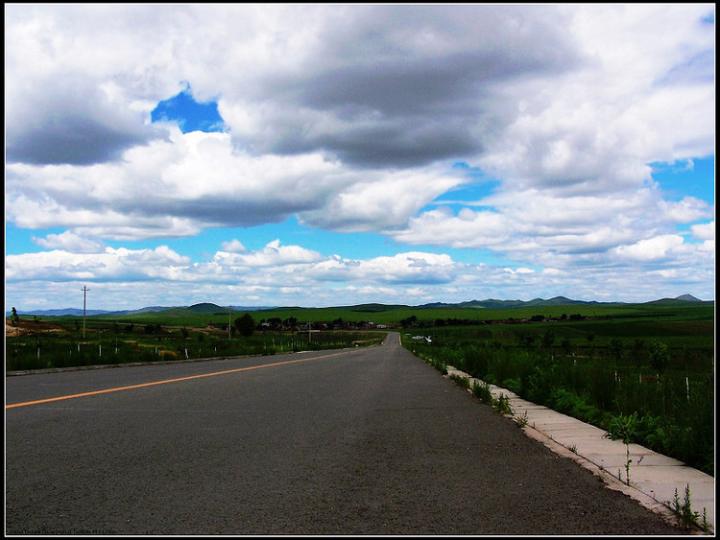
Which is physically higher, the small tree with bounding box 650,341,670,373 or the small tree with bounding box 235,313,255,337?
the small tree with bounding box 235,313,255,337

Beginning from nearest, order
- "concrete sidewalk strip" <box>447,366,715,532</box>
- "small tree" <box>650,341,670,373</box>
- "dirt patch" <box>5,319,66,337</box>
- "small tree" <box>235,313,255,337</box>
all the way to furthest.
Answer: "concrete sidewalk strip" <box>447,366,715,532</box>
"small tree" <box>650,341,670,373</box>
"dirt patch" <box>5,319,66,337</box>
"small tree" <box>235,313,255,337</box>

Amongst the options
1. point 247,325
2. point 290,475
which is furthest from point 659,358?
point 247,325

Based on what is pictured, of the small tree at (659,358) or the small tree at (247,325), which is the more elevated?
the small tree at (247,325)

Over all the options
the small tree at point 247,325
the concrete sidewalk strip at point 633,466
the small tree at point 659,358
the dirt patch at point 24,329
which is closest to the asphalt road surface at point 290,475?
the concrete sidewalk strip at point 633,466

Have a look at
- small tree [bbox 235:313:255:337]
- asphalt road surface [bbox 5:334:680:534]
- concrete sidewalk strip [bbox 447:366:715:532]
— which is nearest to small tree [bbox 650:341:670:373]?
asphalt road surface [bbox 5:334:680:534]

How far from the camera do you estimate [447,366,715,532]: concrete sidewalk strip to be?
6.08 metres

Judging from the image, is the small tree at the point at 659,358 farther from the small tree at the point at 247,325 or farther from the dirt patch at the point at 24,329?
the small tree at the point at 247,325

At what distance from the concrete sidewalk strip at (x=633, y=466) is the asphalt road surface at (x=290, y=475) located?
0.24 m

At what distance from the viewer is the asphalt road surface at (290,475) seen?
216 inches

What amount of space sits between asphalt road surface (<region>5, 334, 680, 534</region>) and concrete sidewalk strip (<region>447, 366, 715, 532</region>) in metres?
0.24

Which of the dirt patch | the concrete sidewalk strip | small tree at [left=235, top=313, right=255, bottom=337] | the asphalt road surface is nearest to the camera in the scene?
the asphalt road surface

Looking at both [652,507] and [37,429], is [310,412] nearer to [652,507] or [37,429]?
[37,429]

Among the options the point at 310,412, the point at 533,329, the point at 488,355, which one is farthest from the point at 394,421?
the point at 533,329

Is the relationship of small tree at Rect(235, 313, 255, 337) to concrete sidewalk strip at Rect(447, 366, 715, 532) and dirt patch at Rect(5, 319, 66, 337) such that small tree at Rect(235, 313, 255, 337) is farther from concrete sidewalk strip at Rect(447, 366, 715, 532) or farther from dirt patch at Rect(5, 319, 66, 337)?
concrete sidewalk strip at Rect(447, 366, 715, 532)
